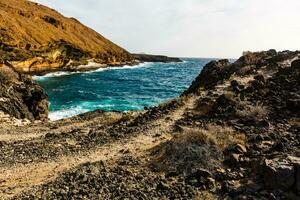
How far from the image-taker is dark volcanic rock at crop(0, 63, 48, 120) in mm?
29828

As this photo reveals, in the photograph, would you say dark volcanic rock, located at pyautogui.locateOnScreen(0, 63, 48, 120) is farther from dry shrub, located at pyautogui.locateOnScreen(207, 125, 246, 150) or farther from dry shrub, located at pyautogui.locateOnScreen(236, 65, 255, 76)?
dry shrub, located at pyautogui.locateOnScreen(207, 125, 246, 150)

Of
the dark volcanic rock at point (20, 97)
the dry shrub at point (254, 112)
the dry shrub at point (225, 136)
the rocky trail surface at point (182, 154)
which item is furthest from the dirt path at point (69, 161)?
the dark volcanic rock at point (20, 97)

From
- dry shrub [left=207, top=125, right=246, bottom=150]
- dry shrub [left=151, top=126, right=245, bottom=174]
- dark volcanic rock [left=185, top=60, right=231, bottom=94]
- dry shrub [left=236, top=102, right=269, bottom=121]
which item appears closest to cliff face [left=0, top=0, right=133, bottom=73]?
dark volcanic rock [left=185, top=60, right=231, bottom=94]

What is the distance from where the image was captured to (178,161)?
12.3 m

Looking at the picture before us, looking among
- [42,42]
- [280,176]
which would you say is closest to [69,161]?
[280,176]

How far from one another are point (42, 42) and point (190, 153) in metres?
90.5

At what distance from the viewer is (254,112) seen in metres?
17.1

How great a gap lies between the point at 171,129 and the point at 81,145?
164 inches

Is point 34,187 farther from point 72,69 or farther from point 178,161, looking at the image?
point 72,69

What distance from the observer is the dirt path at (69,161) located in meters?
12.5

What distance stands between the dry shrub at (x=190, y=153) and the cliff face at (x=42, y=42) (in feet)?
205

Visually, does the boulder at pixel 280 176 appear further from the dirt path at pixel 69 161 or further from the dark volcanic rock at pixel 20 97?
the dark volcanic rock at pixel 20 97

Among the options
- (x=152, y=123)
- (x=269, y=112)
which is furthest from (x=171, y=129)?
(x=269, y=112)

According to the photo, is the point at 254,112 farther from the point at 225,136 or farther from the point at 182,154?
the point at 182,154
